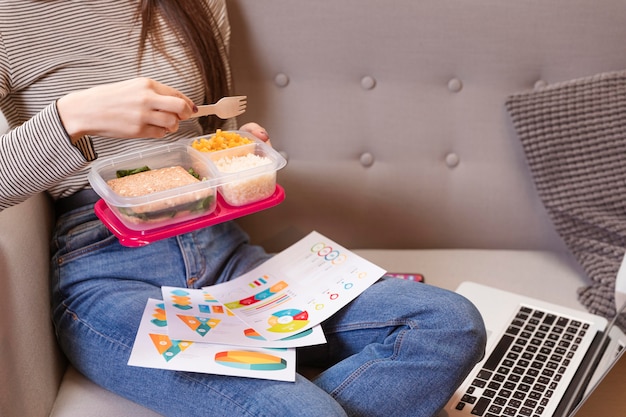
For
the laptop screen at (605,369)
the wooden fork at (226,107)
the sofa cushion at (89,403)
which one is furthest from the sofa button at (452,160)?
the sofa cushion at (89,403)

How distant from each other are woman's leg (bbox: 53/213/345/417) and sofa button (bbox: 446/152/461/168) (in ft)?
1.68

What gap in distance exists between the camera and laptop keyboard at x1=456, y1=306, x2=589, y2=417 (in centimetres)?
126

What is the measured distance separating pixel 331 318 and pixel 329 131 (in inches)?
20.3

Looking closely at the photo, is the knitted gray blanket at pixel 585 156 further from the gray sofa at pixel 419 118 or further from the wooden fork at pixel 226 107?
the wooden fork at pixel 226 107

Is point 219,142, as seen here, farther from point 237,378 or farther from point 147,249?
point 237,378

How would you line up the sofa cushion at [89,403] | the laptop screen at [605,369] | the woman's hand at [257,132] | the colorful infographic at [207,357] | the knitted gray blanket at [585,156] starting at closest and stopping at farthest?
1. the laptop screen at [605,369]
2. the colorful infographic at [207,357]
3. the sofa cushion at [89,403]
4. the woman's hand at [257,132]
5. the knitted gray blanket at [585,156]

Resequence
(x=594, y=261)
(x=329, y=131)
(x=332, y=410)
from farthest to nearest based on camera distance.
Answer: (x=329, y=131)
(x=594, y=261)
(x=332, y=410)

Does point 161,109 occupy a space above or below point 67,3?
below

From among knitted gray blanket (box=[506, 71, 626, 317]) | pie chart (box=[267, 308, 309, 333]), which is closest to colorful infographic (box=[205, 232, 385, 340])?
pie chart (box=[267, 308, 309, 333])

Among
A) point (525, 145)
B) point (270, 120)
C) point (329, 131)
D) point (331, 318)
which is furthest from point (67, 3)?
point (525, 145)

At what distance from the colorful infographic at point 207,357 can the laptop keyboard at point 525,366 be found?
34 centimetres

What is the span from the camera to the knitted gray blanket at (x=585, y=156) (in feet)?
5.08

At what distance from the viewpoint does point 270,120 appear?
1654mm

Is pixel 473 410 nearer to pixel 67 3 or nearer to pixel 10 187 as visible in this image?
pixel 10 187
